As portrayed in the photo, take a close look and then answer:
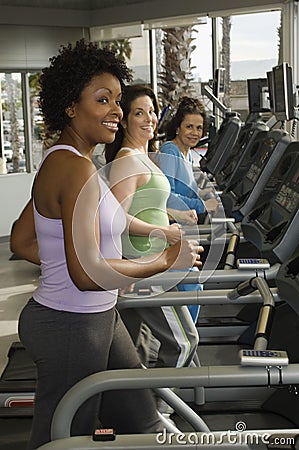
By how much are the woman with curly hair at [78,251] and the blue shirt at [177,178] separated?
4.31 ft

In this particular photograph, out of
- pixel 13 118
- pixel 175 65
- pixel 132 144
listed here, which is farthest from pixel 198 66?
pixel 132 144

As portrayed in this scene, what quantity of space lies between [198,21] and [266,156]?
4616 millimetres

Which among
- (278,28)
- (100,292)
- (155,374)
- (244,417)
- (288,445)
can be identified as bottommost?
(244,417)

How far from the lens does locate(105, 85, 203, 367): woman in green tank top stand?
2.32 metres

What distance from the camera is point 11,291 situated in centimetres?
577

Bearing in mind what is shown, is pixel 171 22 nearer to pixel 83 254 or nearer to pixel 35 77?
pixel 35 77

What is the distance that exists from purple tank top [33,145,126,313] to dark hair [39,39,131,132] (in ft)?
0.43

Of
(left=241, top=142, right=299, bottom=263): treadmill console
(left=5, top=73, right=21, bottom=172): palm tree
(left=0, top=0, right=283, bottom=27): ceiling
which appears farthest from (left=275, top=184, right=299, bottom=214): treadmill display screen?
(left=5, top=73, right=21, bottom=172): palm tree

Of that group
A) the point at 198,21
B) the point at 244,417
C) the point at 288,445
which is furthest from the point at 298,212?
the point at 198,21

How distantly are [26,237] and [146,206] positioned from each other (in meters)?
0.58

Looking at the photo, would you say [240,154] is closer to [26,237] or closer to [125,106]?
[125,106]

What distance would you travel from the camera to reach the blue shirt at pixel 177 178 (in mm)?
3226

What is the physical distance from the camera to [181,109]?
4.11 m

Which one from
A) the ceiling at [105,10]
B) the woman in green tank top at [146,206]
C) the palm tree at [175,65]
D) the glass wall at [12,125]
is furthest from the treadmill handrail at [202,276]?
the palm tree at [175,65]
